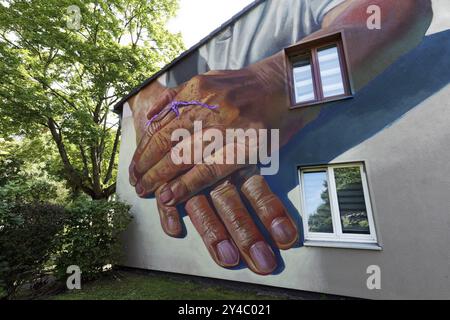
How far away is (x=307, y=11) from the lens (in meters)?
4.99

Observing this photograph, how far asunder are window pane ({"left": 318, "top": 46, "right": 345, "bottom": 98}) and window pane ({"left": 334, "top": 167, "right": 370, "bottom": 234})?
1.76m

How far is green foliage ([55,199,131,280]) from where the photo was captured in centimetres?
516

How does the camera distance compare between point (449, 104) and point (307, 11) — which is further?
point (307, 11)

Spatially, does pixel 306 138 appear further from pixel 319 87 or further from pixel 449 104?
pixel 449 104

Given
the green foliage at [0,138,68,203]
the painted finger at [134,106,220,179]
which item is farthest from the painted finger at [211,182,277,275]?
the green foliage at [0,138,68,203]

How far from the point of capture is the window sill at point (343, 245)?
3.61 meters

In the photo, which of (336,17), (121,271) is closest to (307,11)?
(336,17)

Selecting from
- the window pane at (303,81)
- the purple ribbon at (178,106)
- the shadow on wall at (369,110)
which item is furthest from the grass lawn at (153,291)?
the purple ribbon at (178,106)

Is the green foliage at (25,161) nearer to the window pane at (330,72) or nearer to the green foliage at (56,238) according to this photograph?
the green foliage at (56,238)

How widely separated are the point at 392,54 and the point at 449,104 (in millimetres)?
1365

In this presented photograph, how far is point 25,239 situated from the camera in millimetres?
4406

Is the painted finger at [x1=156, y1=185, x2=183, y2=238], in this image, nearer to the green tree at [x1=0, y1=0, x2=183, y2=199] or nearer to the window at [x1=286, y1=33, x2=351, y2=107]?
the window at [x1=286, y1=33, x2=351, y2=107]

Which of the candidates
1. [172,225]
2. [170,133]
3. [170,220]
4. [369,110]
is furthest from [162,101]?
[369,110]

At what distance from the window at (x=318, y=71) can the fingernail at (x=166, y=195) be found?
4.05 metres
